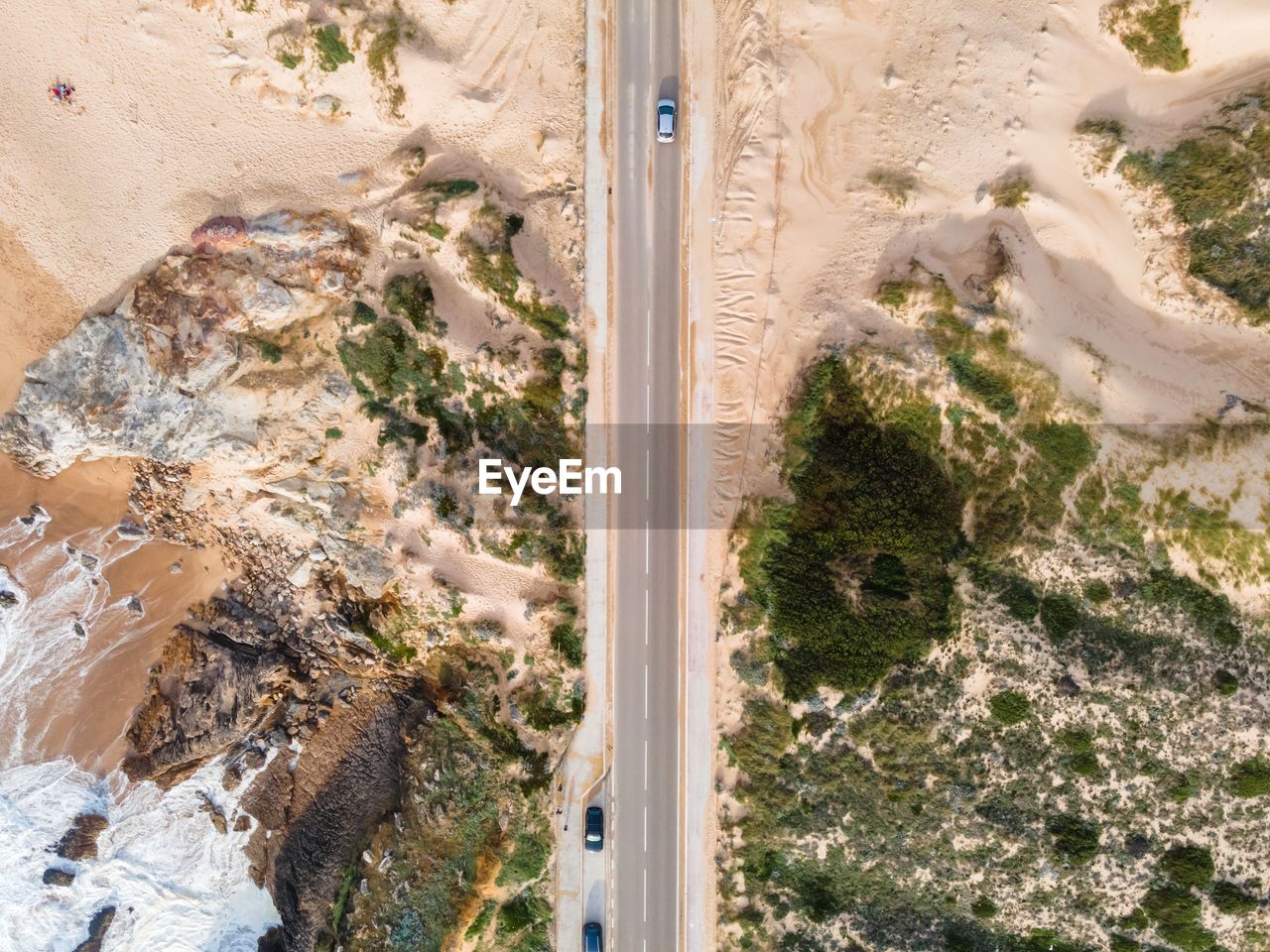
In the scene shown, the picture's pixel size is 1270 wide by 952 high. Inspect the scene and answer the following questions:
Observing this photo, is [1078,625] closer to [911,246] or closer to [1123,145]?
[911,246]

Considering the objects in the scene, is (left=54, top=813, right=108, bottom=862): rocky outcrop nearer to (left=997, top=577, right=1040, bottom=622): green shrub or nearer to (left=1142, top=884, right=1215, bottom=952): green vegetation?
(left=997, top=577, right=1040, bottom=622): green shrub

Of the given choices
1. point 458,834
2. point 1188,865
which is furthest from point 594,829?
point 1188,865

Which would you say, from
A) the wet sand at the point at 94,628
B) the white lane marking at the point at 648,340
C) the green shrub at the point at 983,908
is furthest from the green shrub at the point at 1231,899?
the wet sand at the point at 94,628

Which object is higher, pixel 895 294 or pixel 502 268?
pixel 502 268

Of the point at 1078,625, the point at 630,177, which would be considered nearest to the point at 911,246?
the point at 630,177

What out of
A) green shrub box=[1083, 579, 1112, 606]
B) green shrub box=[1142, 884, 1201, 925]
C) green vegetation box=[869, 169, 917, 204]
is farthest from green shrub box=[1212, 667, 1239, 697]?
green vegetation box=[869, 169, 917, 204]

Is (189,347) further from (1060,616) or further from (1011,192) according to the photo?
(1060,616)
